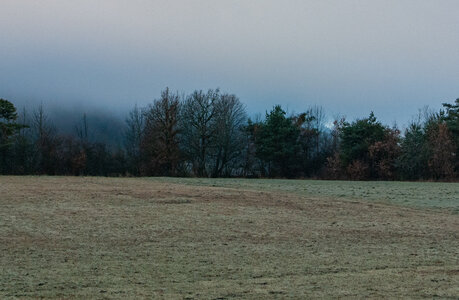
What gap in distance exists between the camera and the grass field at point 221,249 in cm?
802

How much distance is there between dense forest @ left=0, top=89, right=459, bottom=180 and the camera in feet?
188

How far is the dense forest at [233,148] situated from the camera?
57.2 metres

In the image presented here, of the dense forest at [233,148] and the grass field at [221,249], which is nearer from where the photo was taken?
the grass field at [221,249]

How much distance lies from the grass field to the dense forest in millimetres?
35267

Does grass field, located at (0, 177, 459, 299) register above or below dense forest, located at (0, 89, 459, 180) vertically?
below

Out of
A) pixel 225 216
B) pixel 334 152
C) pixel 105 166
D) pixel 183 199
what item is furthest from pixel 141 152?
pixel 225 216

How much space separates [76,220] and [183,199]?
8231mm

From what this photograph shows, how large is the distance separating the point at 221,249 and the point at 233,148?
5433 cm

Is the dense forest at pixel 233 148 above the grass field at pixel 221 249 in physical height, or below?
above

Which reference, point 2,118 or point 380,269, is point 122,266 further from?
point 2,118

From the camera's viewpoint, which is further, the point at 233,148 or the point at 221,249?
the point at 233,148

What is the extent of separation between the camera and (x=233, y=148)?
66.6m

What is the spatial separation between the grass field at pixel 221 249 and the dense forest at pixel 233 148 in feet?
116

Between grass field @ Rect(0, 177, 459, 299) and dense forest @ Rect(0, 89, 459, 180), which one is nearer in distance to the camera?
grass field @ Rect(0, 177, 459, 299)
